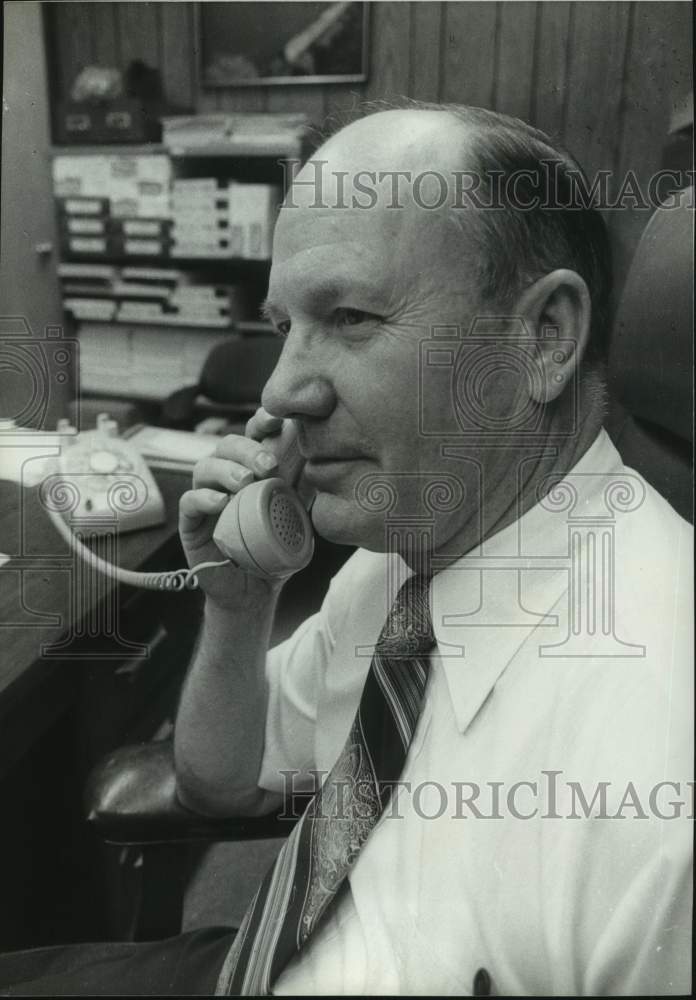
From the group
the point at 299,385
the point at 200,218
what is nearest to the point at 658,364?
the point at 299,385

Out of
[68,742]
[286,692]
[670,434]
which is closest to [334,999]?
[286,692]

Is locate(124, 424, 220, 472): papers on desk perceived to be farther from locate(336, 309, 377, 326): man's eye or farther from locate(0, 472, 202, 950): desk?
locate(336, 309, 377, 326): man's eye

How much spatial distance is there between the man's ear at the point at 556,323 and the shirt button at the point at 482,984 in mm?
541

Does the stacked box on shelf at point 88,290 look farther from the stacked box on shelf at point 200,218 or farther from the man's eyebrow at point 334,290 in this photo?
the man's eyebrow at point 334,290

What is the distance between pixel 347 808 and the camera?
0.81 meters

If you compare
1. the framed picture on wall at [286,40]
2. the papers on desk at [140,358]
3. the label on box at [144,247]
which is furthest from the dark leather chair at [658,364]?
the label on box at [144,247]

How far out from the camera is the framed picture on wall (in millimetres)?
781

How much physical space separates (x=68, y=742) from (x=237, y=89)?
0.80m

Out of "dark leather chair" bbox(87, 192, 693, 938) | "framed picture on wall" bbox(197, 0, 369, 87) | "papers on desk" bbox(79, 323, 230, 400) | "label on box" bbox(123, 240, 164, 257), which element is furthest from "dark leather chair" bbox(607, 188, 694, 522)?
"label on box" bbox(123, 240, 164, 257)

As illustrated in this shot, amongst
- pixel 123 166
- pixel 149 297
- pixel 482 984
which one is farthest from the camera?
pixel 149 297

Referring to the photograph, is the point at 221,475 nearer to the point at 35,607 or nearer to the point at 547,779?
the point at 35,607

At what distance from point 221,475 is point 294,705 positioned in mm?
301

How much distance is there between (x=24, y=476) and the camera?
3.01 ft

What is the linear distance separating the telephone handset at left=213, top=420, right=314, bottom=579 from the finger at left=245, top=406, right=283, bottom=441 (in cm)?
1
